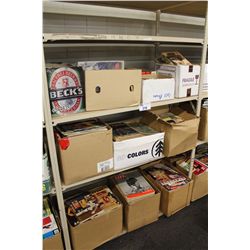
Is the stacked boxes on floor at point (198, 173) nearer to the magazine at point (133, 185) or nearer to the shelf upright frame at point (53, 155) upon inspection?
the magazine at point (133, 185)

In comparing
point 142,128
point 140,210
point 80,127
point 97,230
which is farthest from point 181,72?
point 97,230

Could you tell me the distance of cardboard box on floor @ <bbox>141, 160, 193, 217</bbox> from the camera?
1.71m

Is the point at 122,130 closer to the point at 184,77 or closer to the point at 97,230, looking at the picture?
the point at 184,77

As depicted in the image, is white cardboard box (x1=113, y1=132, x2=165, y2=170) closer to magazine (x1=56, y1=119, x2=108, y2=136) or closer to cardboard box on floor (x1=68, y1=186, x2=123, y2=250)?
magazine (x1=56, y1=119, x2=108, y2=136)

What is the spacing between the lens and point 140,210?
1.61m

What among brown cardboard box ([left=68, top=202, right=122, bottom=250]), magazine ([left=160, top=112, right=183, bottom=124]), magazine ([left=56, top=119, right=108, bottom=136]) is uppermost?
magazine ([left=56, top=119, right=108, bottom=136])

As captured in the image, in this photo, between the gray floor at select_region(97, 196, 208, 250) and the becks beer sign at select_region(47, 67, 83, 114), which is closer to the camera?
the becks beer sign at select_region(47, 67, 83, 114)

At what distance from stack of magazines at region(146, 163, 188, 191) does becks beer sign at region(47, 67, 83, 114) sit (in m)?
1.01

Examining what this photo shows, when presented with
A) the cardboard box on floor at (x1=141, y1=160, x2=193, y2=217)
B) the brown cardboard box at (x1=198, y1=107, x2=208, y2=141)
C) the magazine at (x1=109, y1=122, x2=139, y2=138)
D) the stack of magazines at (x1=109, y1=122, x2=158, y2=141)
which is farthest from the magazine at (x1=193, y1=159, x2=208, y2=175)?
the magazine at (x1=109, y1=122, x2=139, y2=138)

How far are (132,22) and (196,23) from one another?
792mm

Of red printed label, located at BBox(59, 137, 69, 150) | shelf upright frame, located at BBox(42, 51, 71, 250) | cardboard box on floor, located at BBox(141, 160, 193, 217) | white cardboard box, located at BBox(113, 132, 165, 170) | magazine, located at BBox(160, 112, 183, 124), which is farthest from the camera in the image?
cardboard box on floor, located at BBox(141, 160, 193, 217)


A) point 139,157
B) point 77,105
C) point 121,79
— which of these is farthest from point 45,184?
point 121,79

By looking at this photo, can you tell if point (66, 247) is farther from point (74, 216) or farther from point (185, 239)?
point (185, 239)

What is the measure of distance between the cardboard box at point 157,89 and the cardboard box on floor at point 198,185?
0.82 meters
